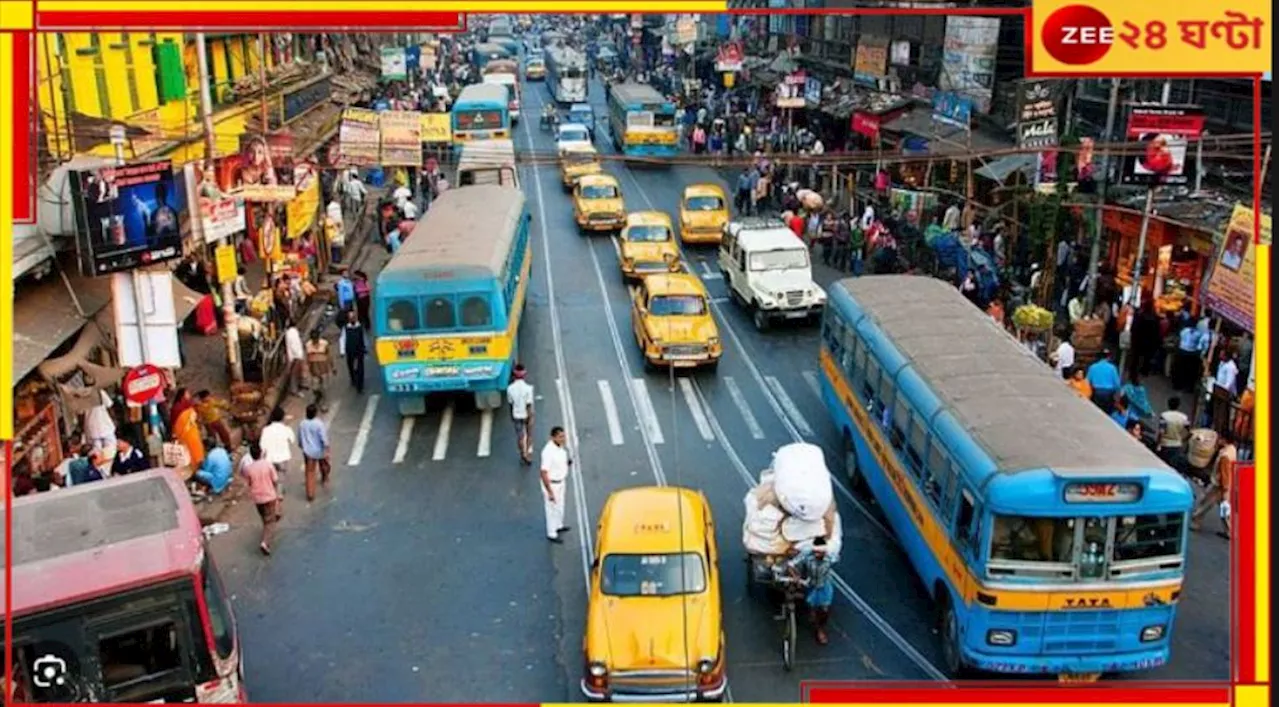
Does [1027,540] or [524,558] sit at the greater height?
[1027,540]

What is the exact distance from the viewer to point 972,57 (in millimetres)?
28656

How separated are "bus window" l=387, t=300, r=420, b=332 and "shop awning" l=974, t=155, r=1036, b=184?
43.9 feet

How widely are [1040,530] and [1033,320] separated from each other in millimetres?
8953

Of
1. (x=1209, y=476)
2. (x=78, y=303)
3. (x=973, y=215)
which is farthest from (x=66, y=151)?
(x=973, y=215)

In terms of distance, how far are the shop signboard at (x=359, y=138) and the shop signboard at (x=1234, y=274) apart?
15.4 m

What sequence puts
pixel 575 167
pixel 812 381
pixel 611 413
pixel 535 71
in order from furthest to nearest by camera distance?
pixel 535 71 < pixel 575 167 < pixel 812 381 < pixel 611 413

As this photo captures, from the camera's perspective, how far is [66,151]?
16938mm

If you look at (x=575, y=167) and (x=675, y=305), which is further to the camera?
(x=575, y=167)

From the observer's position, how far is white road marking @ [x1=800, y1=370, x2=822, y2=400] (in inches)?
731

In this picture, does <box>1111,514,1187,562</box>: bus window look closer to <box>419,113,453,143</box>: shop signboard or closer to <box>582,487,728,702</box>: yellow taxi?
<box>582,487,728,702</box>: yellow taxi

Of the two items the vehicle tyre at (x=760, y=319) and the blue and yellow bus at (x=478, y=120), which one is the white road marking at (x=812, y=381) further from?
the blue and yellow bus at (x=478, y=120)

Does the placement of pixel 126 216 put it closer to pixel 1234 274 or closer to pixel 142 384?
pixel 142 384

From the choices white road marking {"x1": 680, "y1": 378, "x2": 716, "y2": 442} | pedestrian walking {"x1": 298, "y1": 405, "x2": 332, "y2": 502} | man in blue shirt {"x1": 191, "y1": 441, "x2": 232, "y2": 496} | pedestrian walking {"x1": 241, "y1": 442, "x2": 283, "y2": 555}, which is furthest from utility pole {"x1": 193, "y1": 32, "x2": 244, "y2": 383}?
white road marking {"x1": 680, "y1": 378, "x2": 716, "y2": 442}

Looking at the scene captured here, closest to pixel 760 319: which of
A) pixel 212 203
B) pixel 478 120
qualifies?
pixel 212 203
